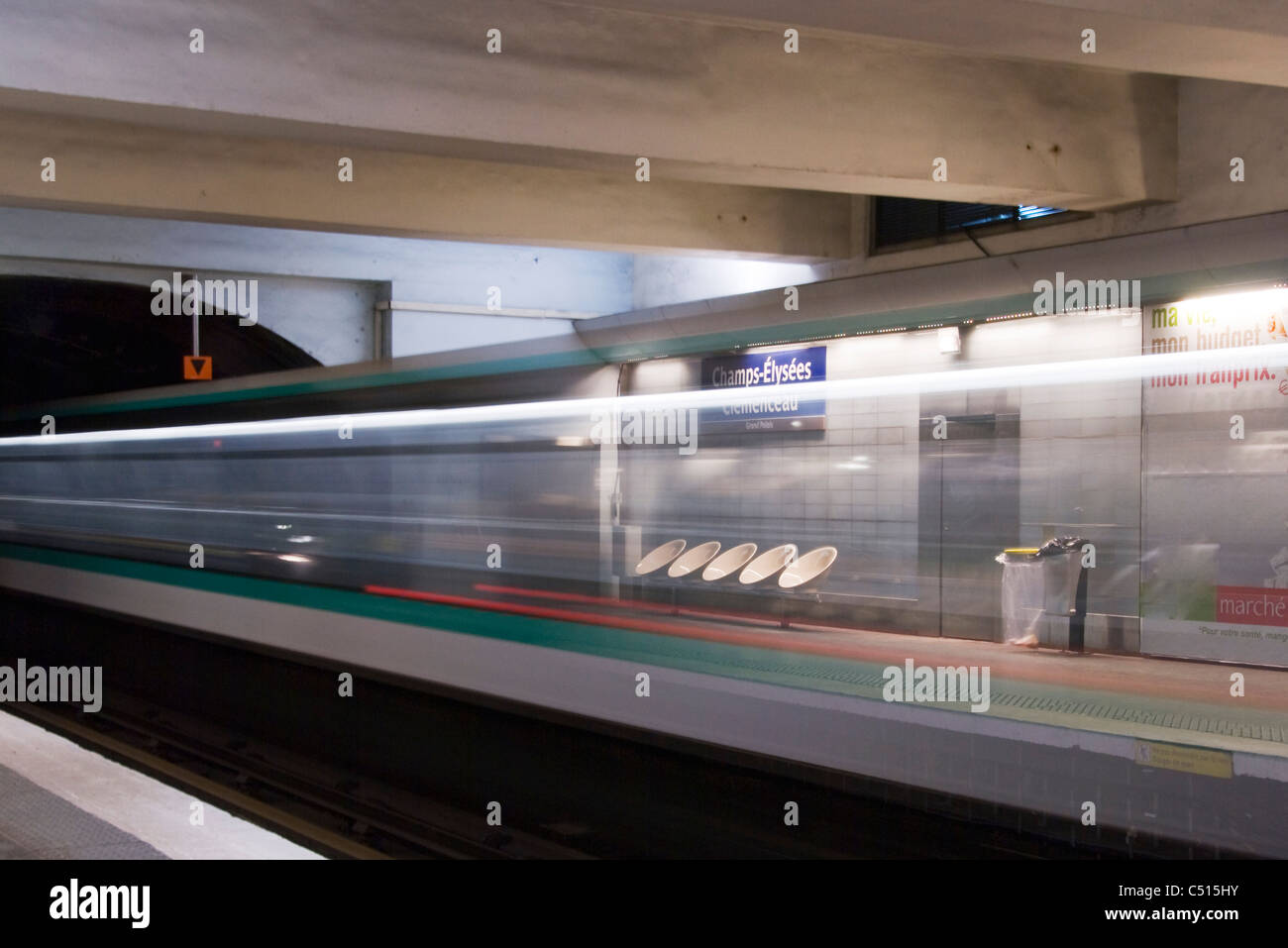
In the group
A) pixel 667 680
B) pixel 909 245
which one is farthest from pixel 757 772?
pixel 909 245

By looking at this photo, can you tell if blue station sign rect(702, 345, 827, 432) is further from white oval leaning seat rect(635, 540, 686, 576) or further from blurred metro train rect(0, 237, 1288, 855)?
white oval leaning seat rect(635, 540, 686, 576)

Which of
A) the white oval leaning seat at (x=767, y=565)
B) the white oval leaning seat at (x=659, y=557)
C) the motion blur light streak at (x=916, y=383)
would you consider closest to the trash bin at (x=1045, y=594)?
the motion blur light streak at (x=916, y=383)

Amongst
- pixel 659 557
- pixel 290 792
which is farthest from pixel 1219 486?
pixel 290 792

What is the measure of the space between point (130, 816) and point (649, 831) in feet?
7.58

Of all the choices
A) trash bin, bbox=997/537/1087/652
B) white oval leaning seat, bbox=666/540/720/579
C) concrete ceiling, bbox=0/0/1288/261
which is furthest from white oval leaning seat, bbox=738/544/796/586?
concrete ceiling, bbox=0/0/1288/261

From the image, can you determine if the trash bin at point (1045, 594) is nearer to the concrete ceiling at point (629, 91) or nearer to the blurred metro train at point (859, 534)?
the blurred metro train at point (859, 534)

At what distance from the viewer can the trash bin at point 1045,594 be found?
4.67m

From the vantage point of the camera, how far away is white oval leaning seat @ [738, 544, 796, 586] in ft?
18.3

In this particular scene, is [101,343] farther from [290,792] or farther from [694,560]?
[694,560]

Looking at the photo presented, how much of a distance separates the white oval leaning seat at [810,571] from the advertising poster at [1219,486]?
127 centimetres

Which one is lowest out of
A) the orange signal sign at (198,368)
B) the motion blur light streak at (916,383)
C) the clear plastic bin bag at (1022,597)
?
the clear plastic bin bag at (1022,597)

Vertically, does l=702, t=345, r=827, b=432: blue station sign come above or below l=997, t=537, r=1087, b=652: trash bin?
above

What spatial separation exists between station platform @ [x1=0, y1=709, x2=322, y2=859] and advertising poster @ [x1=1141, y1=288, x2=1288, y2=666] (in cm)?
325
